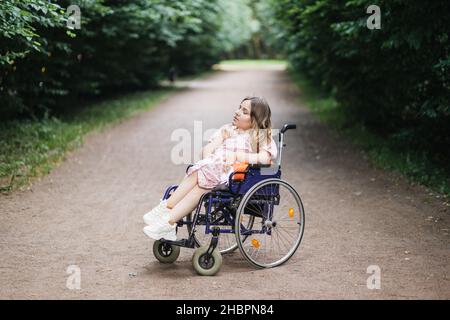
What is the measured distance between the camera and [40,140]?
1082cm

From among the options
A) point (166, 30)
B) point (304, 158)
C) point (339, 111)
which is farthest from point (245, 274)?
point (166, 30)

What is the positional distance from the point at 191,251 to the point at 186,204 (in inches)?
35.0

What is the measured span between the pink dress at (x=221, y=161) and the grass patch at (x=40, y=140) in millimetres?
3873

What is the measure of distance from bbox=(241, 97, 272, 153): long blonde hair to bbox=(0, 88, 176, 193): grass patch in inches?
161

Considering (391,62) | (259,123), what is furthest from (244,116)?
(391,62)

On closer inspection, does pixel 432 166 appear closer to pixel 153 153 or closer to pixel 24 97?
pixel 153 153

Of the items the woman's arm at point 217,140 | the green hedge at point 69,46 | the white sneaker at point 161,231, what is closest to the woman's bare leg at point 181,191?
the white sneaker at point 161,231

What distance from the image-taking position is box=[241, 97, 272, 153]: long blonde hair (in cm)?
504

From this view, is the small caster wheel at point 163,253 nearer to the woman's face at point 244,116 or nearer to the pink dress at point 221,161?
the pink dress at point 221,161

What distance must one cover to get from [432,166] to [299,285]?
525 centimetres

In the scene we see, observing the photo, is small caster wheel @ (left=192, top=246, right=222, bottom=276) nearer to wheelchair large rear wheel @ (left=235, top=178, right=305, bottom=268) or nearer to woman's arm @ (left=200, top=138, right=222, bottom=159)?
wheelchair large rear wheel @ (left=235, top=178, right=305, bottom=268)

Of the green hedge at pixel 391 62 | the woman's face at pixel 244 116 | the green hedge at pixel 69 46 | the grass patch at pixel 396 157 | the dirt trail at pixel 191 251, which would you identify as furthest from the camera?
the grass patch at pixel 396 157

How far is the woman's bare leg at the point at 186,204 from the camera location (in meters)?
4.84

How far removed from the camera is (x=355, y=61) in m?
12.3
